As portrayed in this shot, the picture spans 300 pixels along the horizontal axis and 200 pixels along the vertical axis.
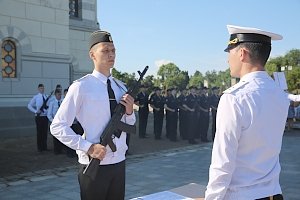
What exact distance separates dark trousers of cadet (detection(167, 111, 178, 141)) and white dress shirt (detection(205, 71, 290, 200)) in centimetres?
1026

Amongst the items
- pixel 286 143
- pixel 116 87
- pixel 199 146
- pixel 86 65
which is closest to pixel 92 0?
pixel 86 65

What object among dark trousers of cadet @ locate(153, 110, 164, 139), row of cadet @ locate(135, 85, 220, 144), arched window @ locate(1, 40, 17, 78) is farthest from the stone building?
dark trousers of cadet @ locate(153, 110, 164, 139)

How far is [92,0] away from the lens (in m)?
14.9

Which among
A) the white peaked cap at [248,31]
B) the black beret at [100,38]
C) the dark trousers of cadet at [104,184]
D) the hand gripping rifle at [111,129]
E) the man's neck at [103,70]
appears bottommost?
the dark trousers of cadet at [104,184]

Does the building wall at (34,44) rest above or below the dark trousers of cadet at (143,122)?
above

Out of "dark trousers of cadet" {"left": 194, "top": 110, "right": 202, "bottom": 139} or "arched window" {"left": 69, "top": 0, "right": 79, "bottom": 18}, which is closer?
"dark trousers of cadet" {"left": 194, "top": 110, "right": 202, "bottom": 139}

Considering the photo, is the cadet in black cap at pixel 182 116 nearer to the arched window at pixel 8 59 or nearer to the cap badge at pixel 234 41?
the arched window at pixel 8 59

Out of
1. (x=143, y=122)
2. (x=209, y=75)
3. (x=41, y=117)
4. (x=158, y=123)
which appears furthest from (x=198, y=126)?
(x=209, y=75)

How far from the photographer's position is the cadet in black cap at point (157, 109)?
12.4 m

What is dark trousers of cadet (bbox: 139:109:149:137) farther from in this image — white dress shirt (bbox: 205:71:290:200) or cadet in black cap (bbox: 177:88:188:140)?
white dress shirt (bbox: 205:71:290:200)

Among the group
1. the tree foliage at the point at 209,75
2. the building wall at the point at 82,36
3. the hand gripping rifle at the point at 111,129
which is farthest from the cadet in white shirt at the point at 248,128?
the tree foliage at the point at 209,75

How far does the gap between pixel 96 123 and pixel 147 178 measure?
4.20 m

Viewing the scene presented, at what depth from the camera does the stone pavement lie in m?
5.57

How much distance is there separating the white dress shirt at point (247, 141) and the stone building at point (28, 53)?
34.2 ft
